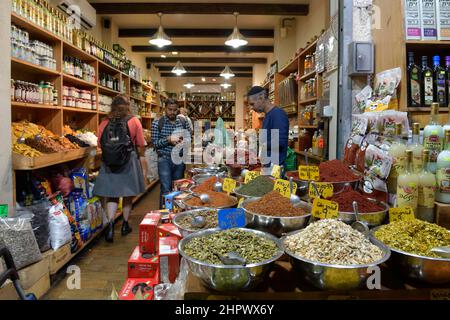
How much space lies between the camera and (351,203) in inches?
58.5

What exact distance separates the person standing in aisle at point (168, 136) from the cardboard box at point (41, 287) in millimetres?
1660

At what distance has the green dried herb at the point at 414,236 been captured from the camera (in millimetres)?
1141

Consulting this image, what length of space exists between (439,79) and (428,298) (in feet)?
5.22

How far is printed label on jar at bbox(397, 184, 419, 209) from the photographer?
60.1 inches

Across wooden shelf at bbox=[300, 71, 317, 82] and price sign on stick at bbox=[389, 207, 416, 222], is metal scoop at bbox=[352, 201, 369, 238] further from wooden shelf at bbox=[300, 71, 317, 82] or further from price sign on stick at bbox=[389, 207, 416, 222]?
wooden shelf at bbox=[300, 71, 317, 82]

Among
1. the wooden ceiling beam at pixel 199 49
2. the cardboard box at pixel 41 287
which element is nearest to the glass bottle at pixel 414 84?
the cardboard box at pixel 41 287

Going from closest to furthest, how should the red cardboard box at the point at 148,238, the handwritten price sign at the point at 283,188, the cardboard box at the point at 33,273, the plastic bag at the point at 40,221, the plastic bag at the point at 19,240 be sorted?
the handwritten price sign at the point at 283,188
the red cardboard box at the point at 148,238
the plastic bag at the point at 19,240
the cardboard box at the point at 33,273
the plastic bag at the point at 40,221

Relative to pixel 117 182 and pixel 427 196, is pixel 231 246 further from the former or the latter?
pixel 117 182

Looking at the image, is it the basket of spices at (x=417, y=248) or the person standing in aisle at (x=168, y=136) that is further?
the person standing in aisle at (x=168, y=136)

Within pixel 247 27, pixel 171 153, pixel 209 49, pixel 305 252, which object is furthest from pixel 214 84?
pixel 305 252

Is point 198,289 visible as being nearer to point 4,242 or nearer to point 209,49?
point 4,242

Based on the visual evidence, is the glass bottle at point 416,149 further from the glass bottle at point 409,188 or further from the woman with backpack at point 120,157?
the woman with backpack at point 120,157

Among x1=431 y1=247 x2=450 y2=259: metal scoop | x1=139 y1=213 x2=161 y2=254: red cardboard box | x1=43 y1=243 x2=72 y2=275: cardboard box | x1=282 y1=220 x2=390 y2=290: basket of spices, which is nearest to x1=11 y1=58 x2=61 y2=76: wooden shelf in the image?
x1=43 y1=243 x2=72 y2=275: cardboard box

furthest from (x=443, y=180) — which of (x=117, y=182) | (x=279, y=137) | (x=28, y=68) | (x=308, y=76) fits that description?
(x=28, y=68)
